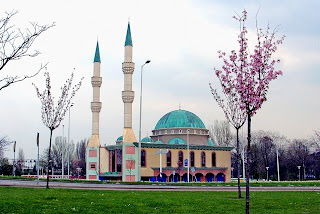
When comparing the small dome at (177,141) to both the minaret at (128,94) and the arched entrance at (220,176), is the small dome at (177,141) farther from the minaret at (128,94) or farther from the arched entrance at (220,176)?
the minaret at (128,94)

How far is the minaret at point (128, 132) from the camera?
5747cm

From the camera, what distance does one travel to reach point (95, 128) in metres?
62.8

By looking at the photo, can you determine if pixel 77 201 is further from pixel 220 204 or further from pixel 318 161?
pixel 318 161

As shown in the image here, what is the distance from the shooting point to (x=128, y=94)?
189 ft

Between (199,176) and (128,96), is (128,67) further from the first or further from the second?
(199,176)

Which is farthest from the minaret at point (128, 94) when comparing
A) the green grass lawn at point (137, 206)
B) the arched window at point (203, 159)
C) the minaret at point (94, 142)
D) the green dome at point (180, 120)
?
the green grass lawn at point (137, 206)

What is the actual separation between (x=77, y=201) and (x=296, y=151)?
7287 centimetres

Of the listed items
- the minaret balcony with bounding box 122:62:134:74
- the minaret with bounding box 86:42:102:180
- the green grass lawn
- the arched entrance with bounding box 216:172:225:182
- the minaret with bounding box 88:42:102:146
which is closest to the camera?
the green grass lawn

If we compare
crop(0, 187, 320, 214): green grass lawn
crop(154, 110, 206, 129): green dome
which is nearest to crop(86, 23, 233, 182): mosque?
crop(154, 110, 206, 129): green dome

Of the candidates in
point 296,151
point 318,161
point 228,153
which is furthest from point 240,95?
point 296,151

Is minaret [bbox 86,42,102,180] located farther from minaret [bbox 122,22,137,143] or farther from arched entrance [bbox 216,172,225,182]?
arched entrance [bbox 216,172,225,182]

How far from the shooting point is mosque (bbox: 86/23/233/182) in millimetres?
57750

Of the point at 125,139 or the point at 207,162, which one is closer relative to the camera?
the point at 125,139

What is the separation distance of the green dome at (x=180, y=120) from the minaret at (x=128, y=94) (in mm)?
15113
